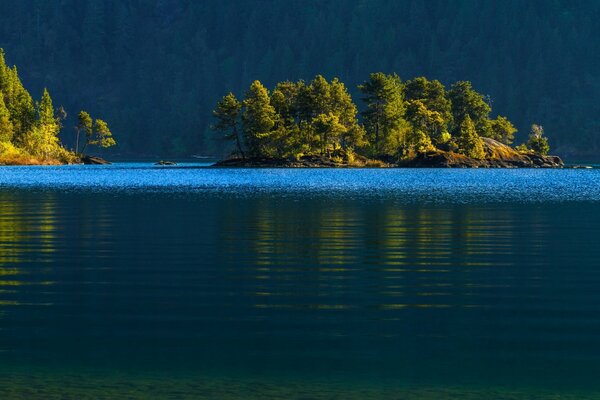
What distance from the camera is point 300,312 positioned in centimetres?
2855

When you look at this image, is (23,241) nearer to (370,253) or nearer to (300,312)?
(370,253)

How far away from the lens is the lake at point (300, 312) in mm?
20875

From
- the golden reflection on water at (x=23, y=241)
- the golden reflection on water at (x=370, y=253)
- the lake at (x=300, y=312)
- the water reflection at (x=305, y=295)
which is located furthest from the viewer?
the golden reflection on water at (x=23, y=241)

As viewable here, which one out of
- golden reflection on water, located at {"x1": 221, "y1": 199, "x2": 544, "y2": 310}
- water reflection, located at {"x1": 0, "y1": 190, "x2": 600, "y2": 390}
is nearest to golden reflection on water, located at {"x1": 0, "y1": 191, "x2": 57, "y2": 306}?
water reflection, located at {"x1": 0, "y1": 190, "x2": 600, "y2": 390}

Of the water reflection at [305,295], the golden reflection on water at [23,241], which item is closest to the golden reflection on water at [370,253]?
the water reflection at [305,295]

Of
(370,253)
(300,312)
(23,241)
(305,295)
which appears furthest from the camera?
(23,241)

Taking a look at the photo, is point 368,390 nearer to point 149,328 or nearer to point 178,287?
point 149,328

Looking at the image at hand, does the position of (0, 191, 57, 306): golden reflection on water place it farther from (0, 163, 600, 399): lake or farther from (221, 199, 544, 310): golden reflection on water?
(221, 199, 544, 310): golden reflection on water

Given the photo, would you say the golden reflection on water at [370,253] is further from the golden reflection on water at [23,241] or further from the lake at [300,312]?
the golden reflection on water at [23,241]

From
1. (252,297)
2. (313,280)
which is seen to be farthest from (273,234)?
(252,297)

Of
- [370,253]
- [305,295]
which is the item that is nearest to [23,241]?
[370,253]

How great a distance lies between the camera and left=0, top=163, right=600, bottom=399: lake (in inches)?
822

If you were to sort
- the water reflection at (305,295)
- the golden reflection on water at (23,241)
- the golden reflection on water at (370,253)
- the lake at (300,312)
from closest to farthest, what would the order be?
the lake at (300,312) → the water reflection at (305,295) → the golden reflection on water at (370,253) → the golden reflection on water at (23,241)

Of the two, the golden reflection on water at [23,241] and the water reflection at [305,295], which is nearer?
the water reflection at [305,295]
